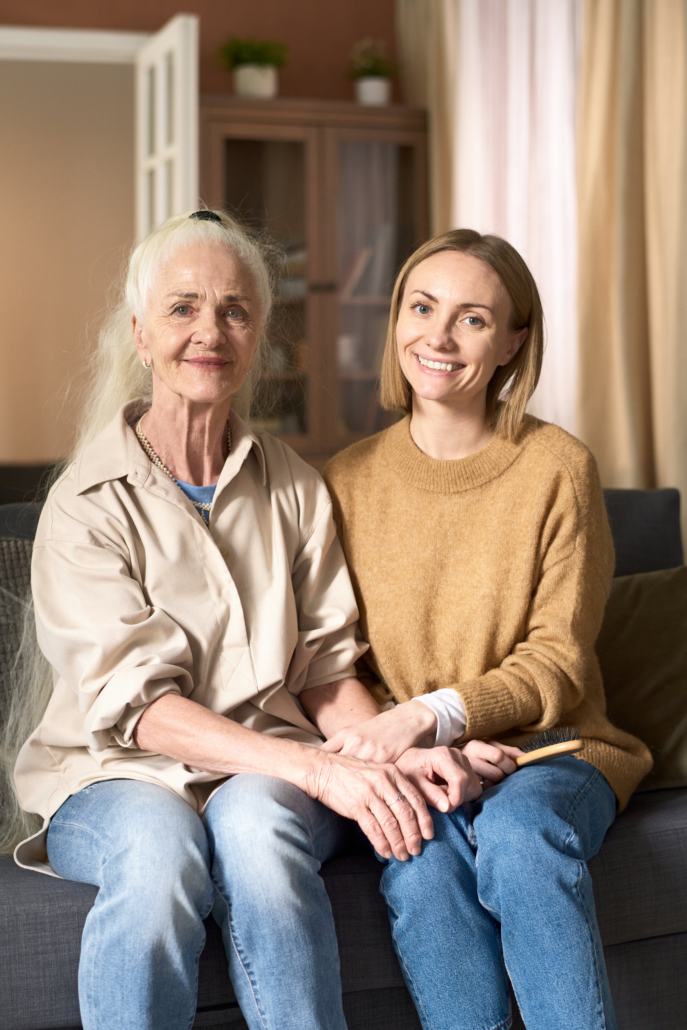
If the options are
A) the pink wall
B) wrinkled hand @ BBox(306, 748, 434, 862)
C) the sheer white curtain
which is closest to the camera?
wrinkled hand @ BBox(306, 748, 434, 862)

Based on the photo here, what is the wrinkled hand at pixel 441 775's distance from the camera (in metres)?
1.35

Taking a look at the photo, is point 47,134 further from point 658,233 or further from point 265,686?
point 265,686

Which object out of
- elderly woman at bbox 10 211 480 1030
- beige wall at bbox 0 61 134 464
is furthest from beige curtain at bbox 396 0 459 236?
elderly woman at bbox 10 211 480 1030

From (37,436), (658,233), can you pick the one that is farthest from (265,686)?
(37,436)

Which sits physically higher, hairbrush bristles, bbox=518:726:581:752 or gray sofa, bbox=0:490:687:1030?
hairbrush bristles, bbox=518:726:581:752

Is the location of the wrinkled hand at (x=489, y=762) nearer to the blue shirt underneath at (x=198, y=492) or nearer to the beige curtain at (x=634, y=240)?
the blue shirt underneath at (x=198, y=492)

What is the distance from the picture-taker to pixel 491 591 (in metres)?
1.56

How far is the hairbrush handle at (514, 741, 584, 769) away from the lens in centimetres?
136

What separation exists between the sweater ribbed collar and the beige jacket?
0.51 feet

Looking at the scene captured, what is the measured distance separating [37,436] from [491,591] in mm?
4253

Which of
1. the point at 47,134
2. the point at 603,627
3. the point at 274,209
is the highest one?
the point at 47,134

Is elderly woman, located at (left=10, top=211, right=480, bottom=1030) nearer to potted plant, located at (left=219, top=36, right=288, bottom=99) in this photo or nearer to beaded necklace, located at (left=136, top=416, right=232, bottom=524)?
beaded necklace, located at (left=136, top=416, right=232, bottom=524)

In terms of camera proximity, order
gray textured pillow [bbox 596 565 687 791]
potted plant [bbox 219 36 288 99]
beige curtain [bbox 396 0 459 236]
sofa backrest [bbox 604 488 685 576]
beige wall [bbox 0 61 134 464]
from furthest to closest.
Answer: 1. beige wall [bbox 0 61 134 464]
2. potted plant [bbox 219 36 288 99]
3. beige curtain [bbox 396 0 459 236]
4. sofa backrest [bbox 604 488 685 576]
5. gray textured pillow [bbox 596 565 687 791]

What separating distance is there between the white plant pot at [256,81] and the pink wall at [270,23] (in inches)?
12.1
